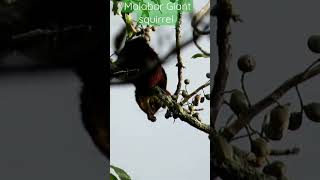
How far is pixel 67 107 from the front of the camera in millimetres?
1816

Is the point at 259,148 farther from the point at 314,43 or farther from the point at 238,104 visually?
the point at 314,43

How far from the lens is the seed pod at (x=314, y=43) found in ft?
5.82

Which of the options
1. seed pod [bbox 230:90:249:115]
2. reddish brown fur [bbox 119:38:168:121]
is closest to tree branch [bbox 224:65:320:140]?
seed pod [bbox 230:90:249:115]

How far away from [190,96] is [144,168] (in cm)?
27

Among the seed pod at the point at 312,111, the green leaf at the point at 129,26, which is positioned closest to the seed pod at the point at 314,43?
the seed pod at the point at 312,111

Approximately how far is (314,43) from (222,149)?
1.42ft

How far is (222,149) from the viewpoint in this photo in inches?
68.4

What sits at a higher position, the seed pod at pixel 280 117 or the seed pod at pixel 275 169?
the seed pod at pixel 280 117

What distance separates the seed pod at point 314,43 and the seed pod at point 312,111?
0.17 m

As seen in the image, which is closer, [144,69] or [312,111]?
[312,111]

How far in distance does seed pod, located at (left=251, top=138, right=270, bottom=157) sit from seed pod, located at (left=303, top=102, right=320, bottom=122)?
0.15 meters

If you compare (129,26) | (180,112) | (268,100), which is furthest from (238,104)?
(129,26)

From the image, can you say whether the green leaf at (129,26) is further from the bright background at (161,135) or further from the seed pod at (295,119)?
the seed pod at (295,119)

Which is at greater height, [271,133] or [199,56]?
[199,56]
